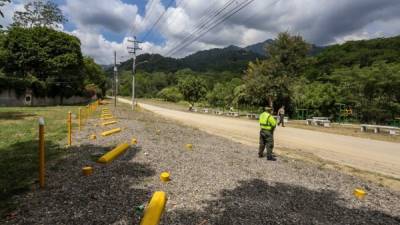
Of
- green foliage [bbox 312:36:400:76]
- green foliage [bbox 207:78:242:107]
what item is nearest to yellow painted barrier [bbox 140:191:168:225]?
green foliage [bbox 207:78:242:107]

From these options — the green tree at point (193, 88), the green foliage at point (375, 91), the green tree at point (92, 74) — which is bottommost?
the green foliage at point (375, 91)

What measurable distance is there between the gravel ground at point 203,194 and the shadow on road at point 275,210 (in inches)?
0.6

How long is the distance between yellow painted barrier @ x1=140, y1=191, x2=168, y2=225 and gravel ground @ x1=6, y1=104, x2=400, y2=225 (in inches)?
6.0

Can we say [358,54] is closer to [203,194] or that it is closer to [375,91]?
[375,91]

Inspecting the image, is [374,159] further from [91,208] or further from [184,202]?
[91,208]

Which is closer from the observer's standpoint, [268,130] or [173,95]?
[268,130]

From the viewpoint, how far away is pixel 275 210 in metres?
5.05

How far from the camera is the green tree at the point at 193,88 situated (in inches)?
2888

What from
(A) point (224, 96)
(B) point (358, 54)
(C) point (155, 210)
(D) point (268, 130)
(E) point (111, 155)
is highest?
(B) point (358, 54)

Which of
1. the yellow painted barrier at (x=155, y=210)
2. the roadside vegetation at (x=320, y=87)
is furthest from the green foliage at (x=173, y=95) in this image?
the yellow painted barrier at (x=155, y=210)

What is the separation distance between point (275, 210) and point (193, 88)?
69.5 metres

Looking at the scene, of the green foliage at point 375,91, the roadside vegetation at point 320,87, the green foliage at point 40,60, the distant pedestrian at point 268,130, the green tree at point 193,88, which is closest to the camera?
the distant pedestrian at point 268,130

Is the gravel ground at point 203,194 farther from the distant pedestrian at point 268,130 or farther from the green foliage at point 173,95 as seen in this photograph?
the green foliage at point 173,95

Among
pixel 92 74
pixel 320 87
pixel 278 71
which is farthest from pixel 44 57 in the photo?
pixel 92 74
